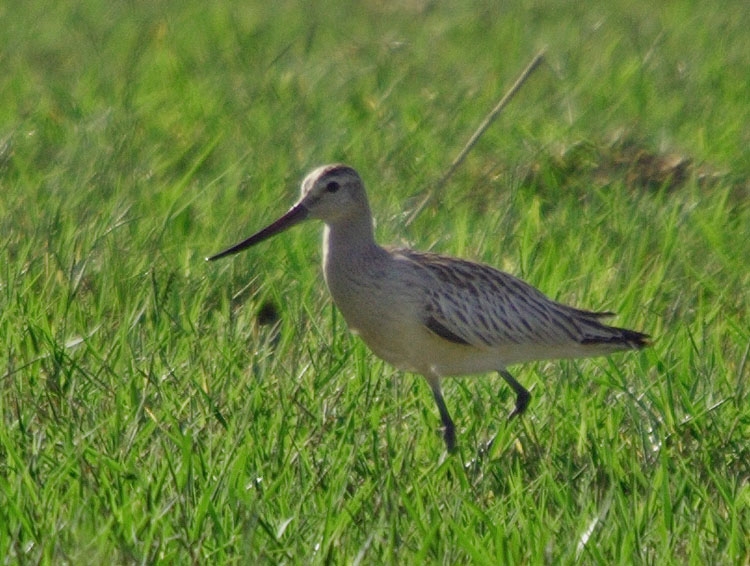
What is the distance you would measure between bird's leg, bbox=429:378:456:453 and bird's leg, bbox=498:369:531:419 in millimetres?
211

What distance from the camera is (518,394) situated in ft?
19.0

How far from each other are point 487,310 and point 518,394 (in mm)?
442

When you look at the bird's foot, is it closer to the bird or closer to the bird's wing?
the bird

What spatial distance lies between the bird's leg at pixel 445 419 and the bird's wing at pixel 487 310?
248 millimetres

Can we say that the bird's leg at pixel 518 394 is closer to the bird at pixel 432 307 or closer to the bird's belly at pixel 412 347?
the bird at pixel 432 307

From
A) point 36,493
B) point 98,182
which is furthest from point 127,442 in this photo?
point 98,182

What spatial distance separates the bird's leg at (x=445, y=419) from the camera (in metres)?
5.12

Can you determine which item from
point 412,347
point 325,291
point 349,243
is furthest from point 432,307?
point 325,291

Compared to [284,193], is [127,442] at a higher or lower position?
higher

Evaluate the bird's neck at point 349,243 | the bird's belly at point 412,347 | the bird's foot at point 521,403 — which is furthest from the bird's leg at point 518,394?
the bird's neck at point 349,243

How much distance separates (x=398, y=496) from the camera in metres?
4.49

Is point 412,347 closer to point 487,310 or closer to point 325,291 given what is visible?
point 487,310

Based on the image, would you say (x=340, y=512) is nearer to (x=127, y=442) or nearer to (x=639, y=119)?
(x=127, y=442)

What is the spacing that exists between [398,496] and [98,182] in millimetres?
3763
